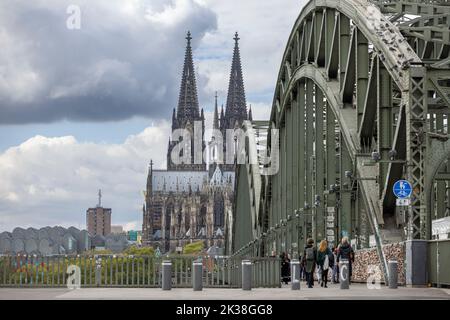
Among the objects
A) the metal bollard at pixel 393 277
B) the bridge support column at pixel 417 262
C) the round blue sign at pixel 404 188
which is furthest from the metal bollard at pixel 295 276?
the round blue sign at pixel 404 188

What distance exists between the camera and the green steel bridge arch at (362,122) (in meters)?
32.4

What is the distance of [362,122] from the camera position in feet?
128

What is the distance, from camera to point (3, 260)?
1441 inches

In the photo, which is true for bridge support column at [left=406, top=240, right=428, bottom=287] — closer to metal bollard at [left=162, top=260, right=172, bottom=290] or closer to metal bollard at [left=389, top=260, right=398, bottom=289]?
metal bollard at [left=389, top=260, right=398, bottom=289]

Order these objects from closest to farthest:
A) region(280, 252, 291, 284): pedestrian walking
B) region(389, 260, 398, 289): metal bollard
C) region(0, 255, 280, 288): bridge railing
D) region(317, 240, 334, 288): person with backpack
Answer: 1. region(389, 260, 398, 289): metal bollard
2. region(317, 240, 334, 288): person with backpack
3. region(0, 255, 280, 288): bridge railing
4. region(280, 252, 291, 284): pedestrian walking

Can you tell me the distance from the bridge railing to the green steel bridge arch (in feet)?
16.1

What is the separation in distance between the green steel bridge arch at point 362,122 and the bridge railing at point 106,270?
4902mm

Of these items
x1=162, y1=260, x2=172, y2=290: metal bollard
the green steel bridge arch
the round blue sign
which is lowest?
x1=162, y1=260, x2=172, y2=290: metal bollard

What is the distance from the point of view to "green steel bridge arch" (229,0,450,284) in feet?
106

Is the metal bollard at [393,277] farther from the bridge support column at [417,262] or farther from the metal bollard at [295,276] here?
the metal bollard at [295,276]

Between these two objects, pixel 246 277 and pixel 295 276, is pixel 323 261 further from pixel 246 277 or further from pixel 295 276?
pixel 246 277

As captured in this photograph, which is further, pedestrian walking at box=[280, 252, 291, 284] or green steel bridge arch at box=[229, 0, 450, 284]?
pedestrian walking at box=[280, 252, 291, 284]

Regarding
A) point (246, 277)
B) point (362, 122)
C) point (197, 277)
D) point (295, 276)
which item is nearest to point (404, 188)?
point (295, 276)

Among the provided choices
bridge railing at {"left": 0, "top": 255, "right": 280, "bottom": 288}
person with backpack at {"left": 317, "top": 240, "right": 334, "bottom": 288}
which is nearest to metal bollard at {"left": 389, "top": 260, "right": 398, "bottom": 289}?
person with backpack at {"left": 317, "top": 240, "right": 334, "bottom": 288}
